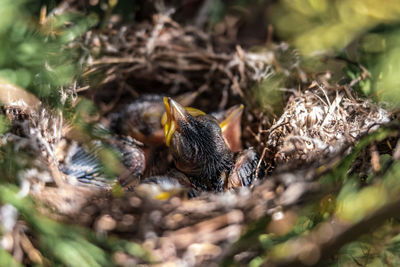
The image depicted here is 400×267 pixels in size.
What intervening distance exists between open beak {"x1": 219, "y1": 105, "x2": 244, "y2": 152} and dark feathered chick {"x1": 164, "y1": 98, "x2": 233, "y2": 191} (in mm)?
117

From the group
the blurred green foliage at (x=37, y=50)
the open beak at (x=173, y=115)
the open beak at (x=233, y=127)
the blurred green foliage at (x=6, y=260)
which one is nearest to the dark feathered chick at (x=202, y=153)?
the open beak at (x=173, y=115)

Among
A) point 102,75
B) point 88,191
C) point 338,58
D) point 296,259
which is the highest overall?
point 102,75

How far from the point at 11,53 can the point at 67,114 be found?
203 mm

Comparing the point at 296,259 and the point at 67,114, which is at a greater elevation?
the point at 67,114

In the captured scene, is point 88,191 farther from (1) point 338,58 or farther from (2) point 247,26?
(2) point 247,26

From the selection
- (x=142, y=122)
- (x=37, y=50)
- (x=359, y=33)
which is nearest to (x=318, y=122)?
(x=359, y=33)

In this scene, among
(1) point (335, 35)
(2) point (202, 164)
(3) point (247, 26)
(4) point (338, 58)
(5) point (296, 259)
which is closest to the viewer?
(5) point (296, 259)

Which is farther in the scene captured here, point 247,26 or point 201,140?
point 247,26

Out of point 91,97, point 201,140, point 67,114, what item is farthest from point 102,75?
point 201,140

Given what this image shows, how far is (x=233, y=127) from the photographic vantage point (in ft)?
3.41

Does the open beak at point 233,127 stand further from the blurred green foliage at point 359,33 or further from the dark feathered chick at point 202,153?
the blurred green foliage at point 359,33

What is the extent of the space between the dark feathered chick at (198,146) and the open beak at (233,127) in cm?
12

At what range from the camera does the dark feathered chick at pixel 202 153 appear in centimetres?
88

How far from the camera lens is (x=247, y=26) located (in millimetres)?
1334
